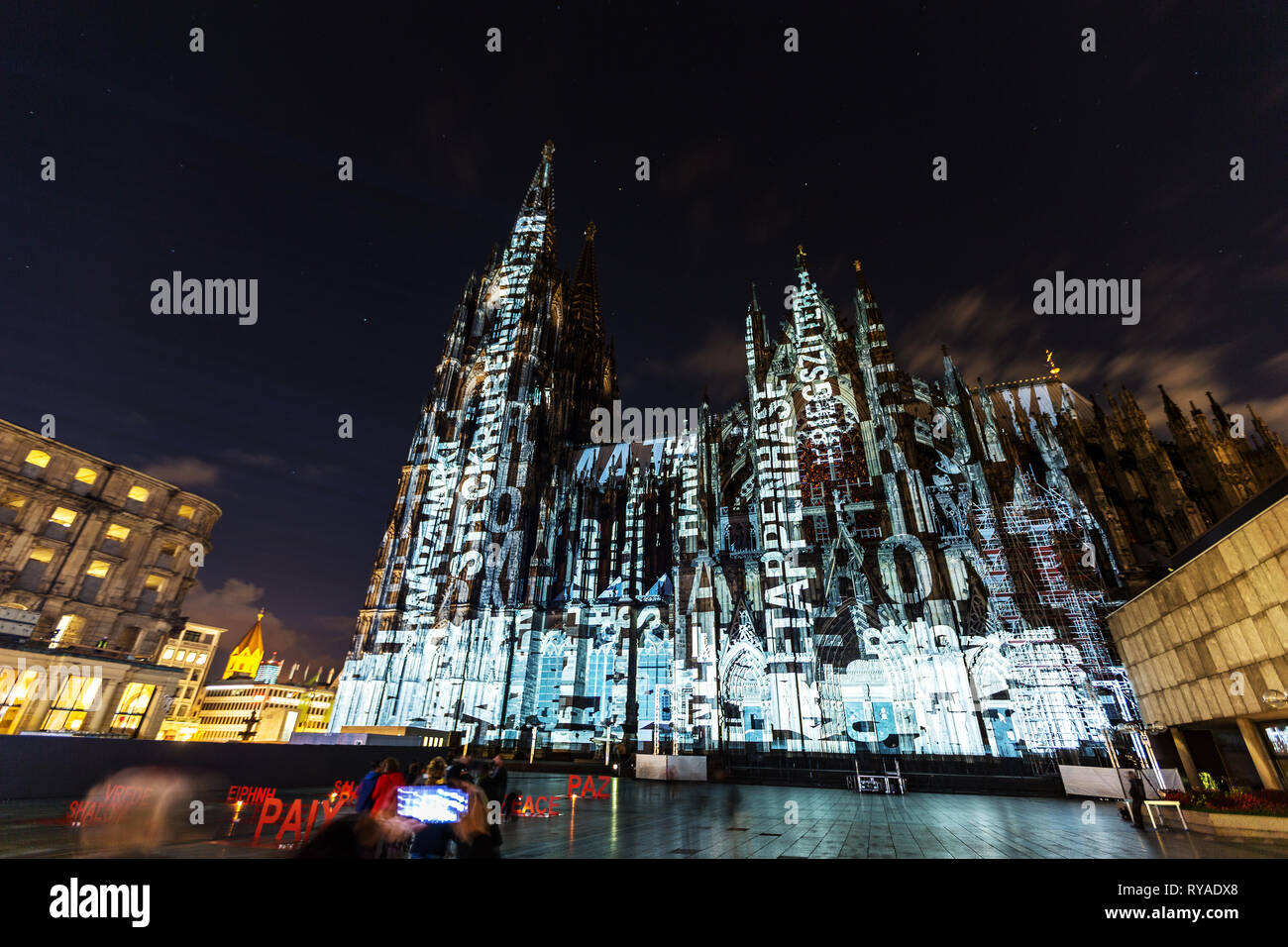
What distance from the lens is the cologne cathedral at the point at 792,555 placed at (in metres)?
23.7

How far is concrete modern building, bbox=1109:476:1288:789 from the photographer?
11906 millimetres

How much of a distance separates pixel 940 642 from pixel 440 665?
2853 centimetres

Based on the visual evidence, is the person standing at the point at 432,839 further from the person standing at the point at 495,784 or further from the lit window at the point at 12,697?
the lit window at the point at 12,697

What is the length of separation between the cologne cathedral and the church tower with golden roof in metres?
96.4

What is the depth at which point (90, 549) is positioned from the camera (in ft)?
109

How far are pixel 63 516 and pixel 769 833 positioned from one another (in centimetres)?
4540

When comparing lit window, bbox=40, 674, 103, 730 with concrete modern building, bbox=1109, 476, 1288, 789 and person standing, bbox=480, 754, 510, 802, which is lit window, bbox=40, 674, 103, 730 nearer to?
person standing, bbox=480, 754, 510, 802

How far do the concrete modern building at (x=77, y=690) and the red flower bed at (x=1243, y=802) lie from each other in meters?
41.9

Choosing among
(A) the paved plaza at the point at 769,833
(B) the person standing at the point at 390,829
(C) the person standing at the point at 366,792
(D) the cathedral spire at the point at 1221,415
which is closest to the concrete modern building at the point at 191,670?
(A) the paved plaza at the point at 769,833
